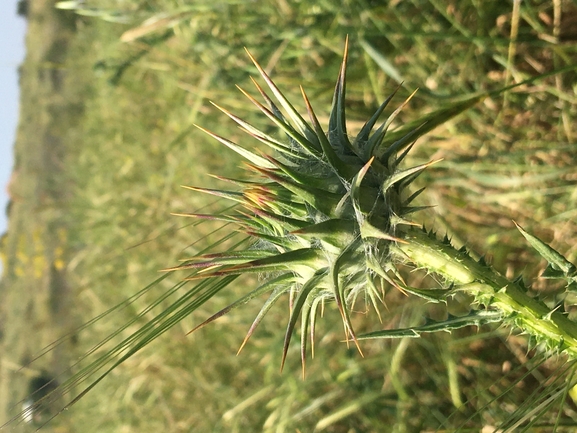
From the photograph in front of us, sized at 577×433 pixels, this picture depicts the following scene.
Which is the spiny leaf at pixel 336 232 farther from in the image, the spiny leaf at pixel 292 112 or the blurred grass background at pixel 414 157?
the blurred grass background at pixel 414 157

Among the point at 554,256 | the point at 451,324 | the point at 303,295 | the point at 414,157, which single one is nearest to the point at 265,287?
the point at 303,295

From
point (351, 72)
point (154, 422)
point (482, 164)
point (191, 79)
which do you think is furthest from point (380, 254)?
point (154, 422)

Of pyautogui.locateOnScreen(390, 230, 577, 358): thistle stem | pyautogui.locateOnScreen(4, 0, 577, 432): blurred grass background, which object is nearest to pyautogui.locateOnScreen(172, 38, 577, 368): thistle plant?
pyautogui.locateOnScreen(390, 230, 577, 358): thistle stem

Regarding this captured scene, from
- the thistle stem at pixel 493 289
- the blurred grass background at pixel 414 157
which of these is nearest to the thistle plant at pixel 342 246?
the thistle stem at pixel 493 289

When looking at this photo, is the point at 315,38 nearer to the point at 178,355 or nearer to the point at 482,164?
the point at 482,164

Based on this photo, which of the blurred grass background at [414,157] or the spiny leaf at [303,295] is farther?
the blurred grass background at [414,157]

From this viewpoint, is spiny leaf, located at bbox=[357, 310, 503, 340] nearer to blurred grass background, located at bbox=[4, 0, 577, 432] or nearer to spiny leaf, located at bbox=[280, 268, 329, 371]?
spiny leaf, located at bbox=[280, 268, 329, 371]

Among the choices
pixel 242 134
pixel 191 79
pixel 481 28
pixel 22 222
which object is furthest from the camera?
pixel 22 222

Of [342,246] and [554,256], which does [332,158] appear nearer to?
[342,246]
